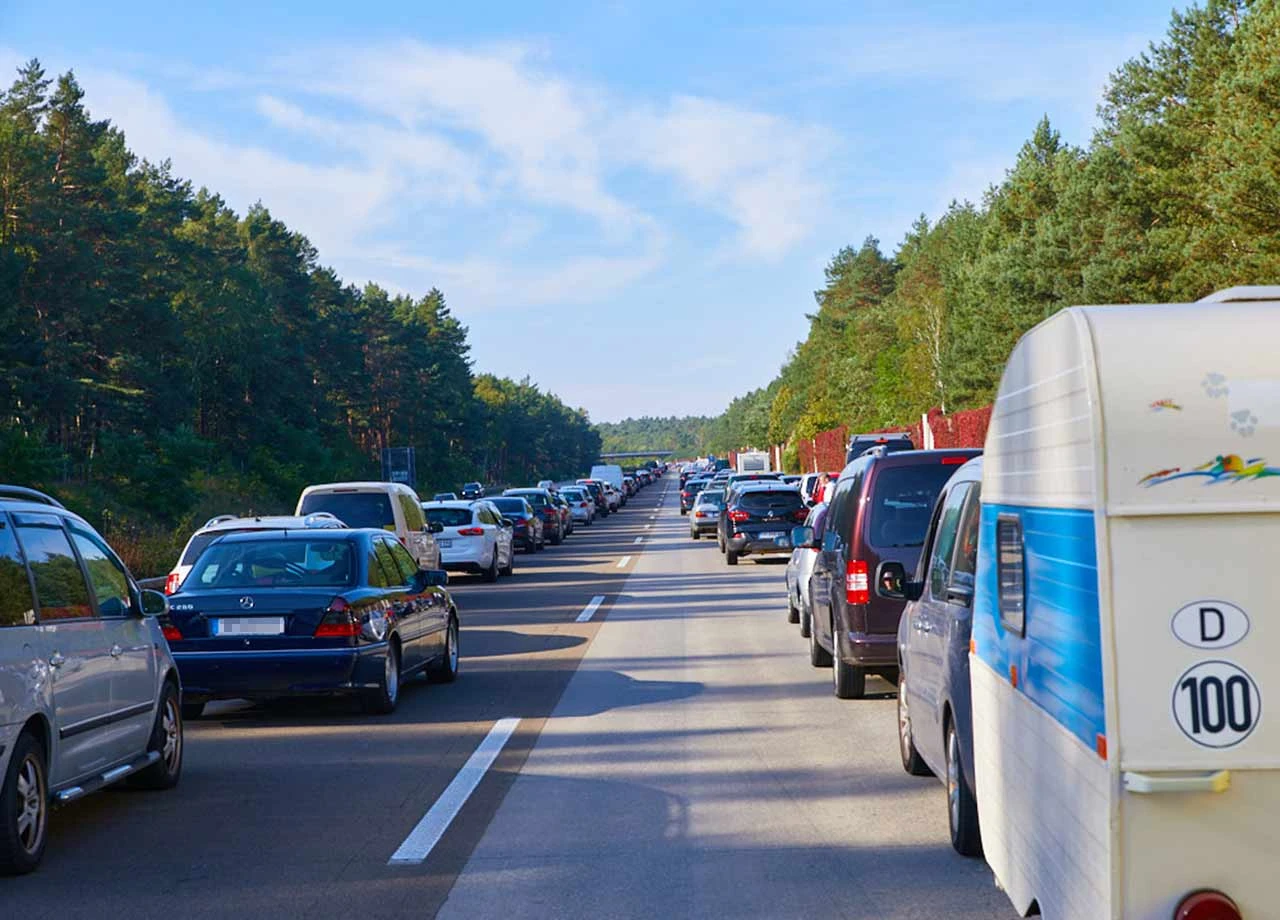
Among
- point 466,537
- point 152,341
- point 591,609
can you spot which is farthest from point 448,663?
point 152,341

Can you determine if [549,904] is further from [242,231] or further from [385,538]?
[242,231]

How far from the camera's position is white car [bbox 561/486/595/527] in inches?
2441

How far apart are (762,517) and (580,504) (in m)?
29.7

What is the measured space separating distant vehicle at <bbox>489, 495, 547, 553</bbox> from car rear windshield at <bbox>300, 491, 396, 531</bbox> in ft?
57.1

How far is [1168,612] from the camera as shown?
437 centimetres

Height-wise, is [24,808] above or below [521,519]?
below

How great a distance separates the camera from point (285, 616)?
471 inches

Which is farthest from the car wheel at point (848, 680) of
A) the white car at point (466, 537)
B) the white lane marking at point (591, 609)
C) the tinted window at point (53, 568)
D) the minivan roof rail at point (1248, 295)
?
the white car at point (466, 537)

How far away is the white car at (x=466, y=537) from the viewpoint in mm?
29969

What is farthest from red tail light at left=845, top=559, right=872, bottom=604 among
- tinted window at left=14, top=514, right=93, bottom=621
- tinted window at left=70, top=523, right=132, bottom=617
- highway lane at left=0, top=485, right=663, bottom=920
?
tinted window at left=14, top=514, right=93, bottom=621

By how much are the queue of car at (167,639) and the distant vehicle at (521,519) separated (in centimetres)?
2281

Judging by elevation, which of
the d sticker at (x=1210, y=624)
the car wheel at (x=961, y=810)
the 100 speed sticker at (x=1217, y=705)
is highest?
the d sticker at (x=1210, y=624)

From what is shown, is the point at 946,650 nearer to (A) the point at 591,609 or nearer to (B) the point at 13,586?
(B) the point at 13,586

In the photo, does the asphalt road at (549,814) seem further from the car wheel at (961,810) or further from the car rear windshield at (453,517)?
the car rear windshield at (453,517)
